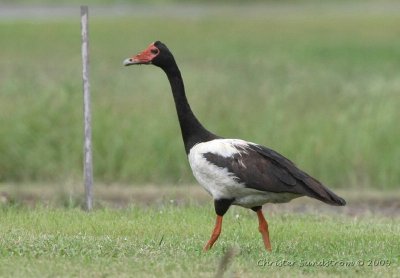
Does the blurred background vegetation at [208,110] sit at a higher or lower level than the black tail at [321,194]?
lower

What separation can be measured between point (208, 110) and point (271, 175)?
22.5ft

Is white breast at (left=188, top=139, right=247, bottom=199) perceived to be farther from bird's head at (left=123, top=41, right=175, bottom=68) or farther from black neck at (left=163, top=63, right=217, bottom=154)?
bird's head at (left=123, top=41, right=175, bottom=68)

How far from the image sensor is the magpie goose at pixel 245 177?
9.39m

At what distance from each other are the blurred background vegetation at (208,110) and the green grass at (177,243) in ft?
8.96

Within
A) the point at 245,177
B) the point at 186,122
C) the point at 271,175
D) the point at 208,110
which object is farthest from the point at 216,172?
the point at 208,110

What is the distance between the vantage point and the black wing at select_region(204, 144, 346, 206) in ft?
30.6

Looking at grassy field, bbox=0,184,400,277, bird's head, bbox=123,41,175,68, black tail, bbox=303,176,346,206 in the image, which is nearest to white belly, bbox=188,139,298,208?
black tail, bbox=303,176,346,206

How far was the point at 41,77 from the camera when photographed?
19.5 m

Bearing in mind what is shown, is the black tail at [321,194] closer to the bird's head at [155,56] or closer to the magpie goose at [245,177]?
the magpie goose at [245,177]

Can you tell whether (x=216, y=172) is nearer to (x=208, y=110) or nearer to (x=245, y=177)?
(x=245, y=177)

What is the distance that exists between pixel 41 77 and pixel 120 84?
1.52 meters

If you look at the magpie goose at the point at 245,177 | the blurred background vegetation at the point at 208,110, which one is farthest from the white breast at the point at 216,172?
the blurred background vegetation at the point at 208,110

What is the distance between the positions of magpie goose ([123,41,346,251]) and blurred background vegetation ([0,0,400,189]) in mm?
4853

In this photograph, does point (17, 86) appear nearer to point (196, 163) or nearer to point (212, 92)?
point (212, 92)
